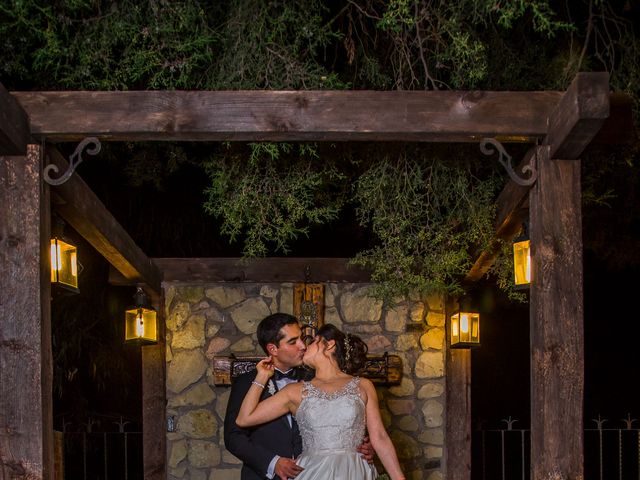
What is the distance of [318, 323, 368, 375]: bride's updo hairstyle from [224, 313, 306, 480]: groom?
301mm

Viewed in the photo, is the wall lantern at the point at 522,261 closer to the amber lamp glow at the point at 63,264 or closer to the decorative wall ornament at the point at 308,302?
the amber lamp glow at the point at 63,264

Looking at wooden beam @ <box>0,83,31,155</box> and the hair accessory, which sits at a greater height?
wooden beam @ <box>0,83,31,155</box>

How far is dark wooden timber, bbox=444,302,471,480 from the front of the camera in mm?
7699

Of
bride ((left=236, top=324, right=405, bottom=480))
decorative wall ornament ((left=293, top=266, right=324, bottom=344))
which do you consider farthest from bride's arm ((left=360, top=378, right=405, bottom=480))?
decorative wall ornament ((left=293, top=266, right=324, bottom=344))

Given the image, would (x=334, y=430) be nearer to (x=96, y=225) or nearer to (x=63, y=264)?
(x=63, y=264)

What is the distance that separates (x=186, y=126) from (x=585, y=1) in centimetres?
337

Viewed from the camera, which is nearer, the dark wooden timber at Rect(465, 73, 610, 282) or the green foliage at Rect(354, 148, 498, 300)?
the dark wooden timber at Rect(465, 73, 610, 282)

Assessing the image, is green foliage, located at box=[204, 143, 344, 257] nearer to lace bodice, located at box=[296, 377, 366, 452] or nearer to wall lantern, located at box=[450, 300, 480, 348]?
lace bodice, located at box=[296, 377, 366, 452]

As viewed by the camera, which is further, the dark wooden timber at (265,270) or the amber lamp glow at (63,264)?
the dark wooden timber at (265,270)

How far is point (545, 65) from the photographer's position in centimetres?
576

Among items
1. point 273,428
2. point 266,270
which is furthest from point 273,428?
point 266,270

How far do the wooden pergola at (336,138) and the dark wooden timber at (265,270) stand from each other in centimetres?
348

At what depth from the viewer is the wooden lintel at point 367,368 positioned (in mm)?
7559

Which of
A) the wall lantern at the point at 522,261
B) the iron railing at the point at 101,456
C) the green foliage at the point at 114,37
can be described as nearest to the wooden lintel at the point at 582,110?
the wall lantern at the point at 522,261
